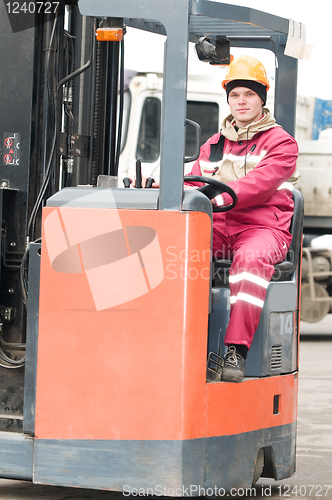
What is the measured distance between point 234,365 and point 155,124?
21.0ft

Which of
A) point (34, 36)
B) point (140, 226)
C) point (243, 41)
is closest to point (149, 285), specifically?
point (140, 226)

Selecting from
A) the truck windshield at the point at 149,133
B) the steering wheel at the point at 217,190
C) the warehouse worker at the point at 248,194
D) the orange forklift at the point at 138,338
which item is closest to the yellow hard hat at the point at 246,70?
the warehouse worker at the point at 248,194

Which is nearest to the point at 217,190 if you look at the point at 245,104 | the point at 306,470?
the point at 245,104

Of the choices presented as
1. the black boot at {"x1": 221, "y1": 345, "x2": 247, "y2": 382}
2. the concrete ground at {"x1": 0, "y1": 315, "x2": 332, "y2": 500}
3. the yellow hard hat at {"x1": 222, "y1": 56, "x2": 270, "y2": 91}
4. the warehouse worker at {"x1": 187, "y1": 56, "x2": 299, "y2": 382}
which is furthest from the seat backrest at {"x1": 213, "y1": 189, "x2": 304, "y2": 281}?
the concrete ground at {"x1": 0, "y1": 315, "x2": 332, "y2": 500}

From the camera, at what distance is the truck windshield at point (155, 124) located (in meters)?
9.41

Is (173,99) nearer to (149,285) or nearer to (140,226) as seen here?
(140,226)

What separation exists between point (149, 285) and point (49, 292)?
45 cm

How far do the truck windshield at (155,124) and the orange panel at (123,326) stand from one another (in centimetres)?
607

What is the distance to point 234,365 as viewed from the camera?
3.46 m

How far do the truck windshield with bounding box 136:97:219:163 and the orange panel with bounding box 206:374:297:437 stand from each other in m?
5.69

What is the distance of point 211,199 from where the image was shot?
11.9ft

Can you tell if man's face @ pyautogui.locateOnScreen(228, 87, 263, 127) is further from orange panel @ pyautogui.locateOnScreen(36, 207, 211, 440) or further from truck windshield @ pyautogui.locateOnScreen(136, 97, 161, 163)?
truck windshield @ pyautogui.locateOnScreen(136, 97, 161, 163)

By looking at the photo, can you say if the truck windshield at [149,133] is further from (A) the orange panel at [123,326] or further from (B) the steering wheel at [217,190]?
(A) the orange panel at [123,326]

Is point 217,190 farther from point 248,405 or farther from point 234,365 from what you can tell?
point 248,405
